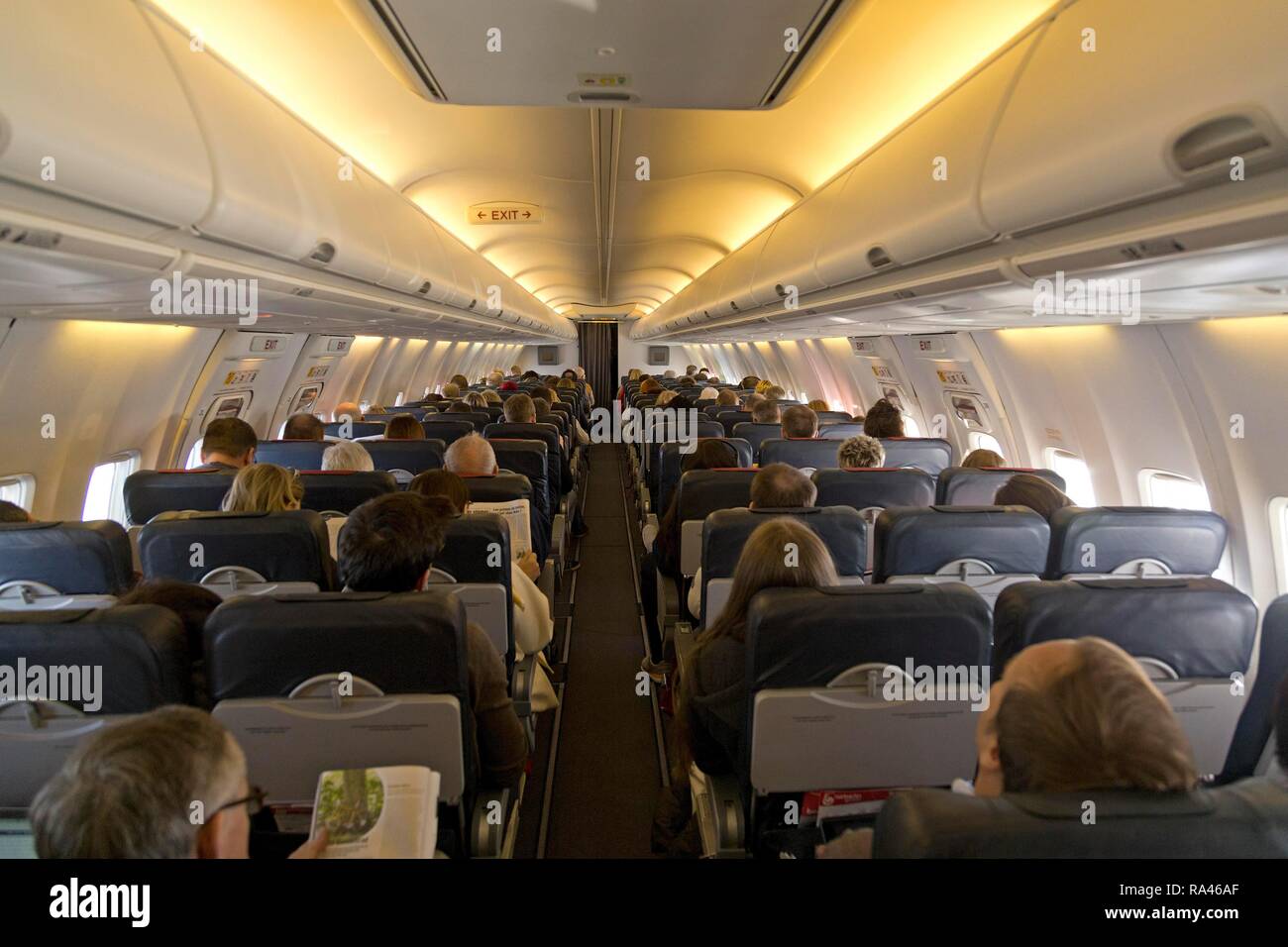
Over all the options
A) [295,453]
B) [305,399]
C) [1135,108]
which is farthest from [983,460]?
[305,399]

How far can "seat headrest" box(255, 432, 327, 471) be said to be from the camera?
278 inches

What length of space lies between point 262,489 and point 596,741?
101 inches

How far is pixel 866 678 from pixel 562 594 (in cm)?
560

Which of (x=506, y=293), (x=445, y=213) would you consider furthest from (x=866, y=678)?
(x=506, y=293)

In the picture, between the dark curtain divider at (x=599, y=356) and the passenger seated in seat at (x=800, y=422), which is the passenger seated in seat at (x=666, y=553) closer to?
the passenger seated in seat at (x=800, y=422)

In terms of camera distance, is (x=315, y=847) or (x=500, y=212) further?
(x=500, y=212)

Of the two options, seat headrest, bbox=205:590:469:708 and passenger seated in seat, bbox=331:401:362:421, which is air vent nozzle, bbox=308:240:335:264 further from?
passenger seated in seat, bbox=331:401:362:421

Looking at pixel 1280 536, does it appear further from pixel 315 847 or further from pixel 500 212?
pixel 500 212

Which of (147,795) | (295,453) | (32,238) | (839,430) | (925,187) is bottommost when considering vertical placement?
(147,795)

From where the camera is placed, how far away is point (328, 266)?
13.7 feet

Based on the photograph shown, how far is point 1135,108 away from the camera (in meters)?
1.90

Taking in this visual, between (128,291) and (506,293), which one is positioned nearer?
(128,291)
